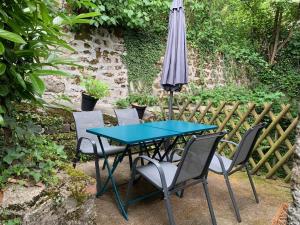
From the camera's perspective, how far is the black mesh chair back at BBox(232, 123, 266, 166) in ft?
7.65

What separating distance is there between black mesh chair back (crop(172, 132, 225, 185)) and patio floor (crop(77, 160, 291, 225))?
1.57ft

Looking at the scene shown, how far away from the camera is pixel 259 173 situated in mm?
3418

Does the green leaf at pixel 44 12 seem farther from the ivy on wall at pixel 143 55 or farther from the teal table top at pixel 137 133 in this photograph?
the ivy on wall at pixel 143 55

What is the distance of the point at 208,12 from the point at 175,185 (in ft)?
19.7

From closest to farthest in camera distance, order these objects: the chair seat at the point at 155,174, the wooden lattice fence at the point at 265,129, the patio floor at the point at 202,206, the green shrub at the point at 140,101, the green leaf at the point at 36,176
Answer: the green leaf at the point at 36,176, the chair seat at the point at 155,174, the patio floor at the point at 202,206, the wooden lattice fence at the point at 265,129, the green shrub at the point at 140,101

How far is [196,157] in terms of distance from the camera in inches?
75.4

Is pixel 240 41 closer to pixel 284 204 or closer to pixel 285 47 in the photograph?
pixel 285 47

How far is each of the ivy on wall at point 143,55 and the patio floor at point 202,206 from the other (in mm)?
2752

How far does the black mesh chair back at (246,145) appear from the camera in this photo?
7.65 ft

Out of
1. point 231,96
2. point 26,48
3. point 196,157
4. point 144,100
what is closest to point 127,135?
point 196,157

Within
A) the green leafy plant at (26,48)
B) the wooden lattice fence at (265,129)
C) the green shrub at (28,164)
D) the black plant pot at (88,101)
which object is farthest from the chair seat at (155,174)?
the black plant pot at (88,101)

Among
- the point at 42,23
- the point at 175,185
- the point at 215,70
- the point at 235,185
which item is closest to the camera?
the point at 42,23

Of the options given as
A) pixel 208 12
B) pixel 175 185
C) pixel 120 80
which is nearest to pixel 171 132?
pixel 175 185

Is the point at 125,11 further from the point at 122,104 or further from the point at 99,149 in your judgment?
the point at 99,149
